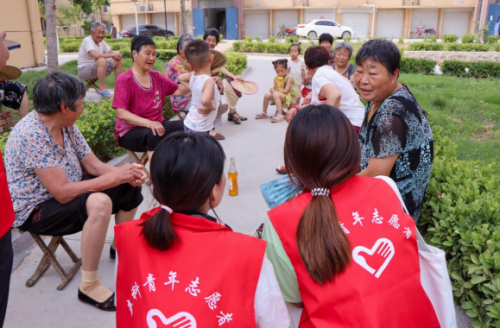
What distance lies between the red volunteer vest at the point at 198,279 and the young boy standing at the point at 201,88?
2.99m

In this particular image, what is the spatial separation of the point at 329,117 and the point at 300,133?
125 mm

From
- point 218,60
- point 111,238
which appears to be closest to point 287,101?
point 218,60

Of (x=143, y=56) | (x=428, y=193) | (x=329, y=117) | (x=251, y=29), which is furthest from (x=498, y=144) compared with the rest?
(x=251, y=29)

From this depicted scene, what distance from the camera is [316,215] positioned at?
4.97 feet

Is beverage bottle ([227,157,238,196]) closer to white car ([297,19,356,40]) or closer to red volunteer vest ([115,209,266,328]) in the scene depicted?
red volunteer vest ([115,209,266,328])

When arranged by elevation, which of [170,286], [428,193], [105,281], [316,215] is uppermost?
[316,215]

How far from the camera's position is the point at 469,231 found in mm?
2496

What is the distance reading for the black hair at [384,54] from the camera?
2391 millimetres

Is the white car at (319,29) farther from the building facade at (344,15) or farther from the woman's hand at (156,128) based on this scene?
the woman's hand at (156,128)

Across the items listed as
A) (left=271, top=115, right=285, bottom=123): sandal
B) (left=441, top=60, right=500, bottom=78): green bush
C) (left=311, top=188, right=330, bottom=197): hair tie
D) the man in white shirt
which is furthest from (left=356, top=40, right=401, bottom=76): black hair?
(left=441, top=60, right=500, bottom=78): green bush

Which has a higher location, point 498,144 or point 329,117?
point 329,117

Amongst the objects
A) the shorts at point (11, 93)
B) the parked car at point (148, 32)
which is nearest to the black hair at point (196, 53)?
the shorts at point (11, 93)

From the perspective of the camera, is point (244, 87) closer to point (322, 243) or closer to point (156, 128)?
point (156, 128)

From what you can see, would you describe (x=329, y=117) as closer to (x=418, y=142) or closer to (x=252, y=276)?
(x=252, y=276)
